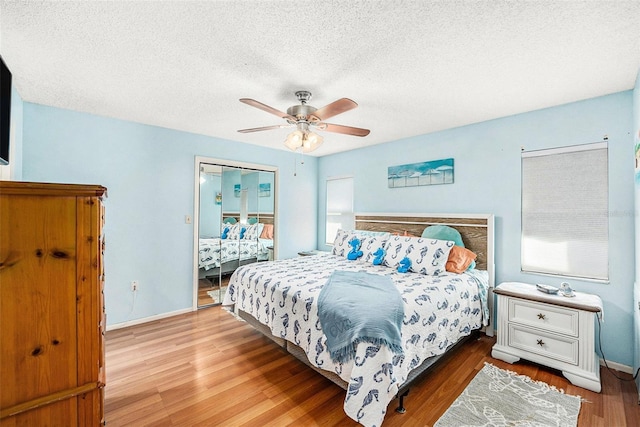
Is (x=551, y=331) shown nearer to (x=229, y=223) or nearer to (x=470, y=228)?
(x=470, y=228)

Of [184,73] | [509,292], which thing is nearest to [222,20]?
[184,73]

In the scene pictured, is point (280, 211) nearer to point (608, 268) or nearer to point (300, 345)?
point (300, 345)

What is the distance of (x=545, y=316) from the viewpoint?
2.36m

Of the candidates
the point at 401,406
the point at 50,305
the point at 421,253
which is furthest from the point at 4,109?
the point at 421,253

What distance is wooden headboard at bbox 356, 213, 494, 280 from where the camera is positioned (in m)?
3.10

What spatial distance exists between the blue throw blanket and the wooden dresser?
49.2 inches

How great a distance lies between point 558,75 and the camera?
2152mm

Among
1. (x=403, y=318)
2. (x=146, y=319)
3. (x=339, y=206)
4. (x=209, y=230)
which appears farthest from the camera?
(x=339, y=206)

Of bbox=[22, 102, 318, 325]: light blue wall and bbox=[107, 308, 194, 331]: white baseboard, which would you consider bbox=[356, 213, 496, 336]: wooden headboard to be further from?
bbox=[107, 308, 194, 331]: white baseboard

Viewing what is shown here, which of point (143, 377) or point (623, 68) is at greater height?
point (623, 68)

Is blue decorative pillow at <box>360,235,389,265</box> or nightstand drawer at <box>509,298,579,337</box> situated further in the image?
blue decorative pillow at <box>360,235,389,265</box>

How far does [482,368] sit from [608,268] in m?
1.46

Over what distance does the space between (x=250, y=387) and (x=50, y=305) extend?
1564 mm

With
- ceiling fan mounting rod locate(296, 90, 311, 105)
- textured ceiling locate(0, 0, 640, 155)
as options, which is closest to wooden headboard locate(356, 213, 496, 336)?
textured ceiling locate(0, 0, 640, 155)
